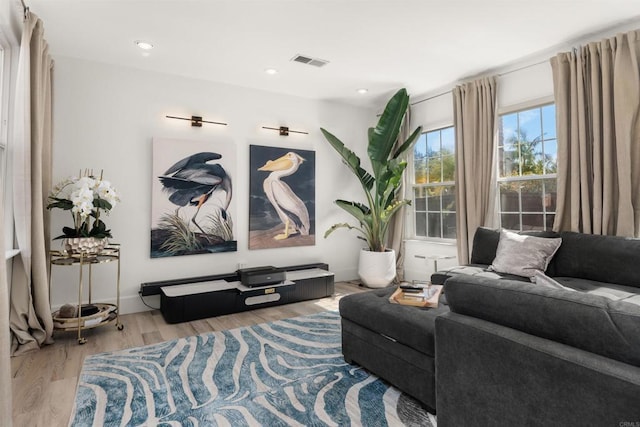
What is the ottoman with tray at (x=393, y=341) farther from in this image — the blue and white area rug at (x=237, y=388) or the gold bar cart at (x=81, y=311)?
the gold bar cart at (x=81, y=311)

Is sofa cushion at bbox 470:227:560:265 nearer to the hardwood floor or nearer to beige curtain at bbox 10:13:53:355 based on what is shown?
the hardwood floor

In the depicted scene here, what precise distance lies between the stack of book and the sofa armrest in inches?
23.8

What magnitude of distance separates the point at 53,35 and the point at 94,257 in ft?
6.34

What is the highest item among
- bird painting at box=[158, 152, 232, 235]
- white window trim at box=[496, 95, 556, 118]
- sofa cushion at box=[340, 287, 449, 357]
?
white window trim at box=[496, 95, 556, 118]

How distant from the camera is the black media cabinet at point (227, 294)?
319 centimetres

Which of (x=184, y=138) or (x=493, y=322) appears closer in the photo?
(x=493, y=322)

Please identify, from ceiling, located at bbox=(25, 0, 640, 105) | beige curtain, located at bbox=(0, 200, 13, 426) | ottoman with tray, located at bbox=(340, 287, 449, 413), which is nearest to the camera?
beige curtain, located at bbox=(0, 200, 13, 426)

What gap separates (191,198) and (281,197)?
1.11m

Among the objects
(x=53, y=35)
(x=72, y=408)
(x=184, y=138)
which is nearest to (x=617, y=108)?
(x=184, y=138)

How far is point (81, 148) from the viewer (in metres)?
3.27

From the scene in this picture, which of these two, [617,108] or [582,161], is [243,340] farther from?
[617,108]

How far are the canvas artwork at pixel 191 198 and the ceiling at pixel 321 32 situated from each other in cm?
87

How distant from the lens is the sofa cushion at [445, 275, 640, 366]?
95 centimetres

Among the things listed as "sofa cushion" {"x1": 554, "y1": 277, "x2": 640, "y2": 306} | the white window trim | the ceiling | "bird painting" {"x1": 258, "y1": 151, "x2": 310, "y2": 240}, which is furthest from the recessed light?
"sofa cushion" {"x1": 554, "y1": 277, "x2": 640, "y2": 306}
